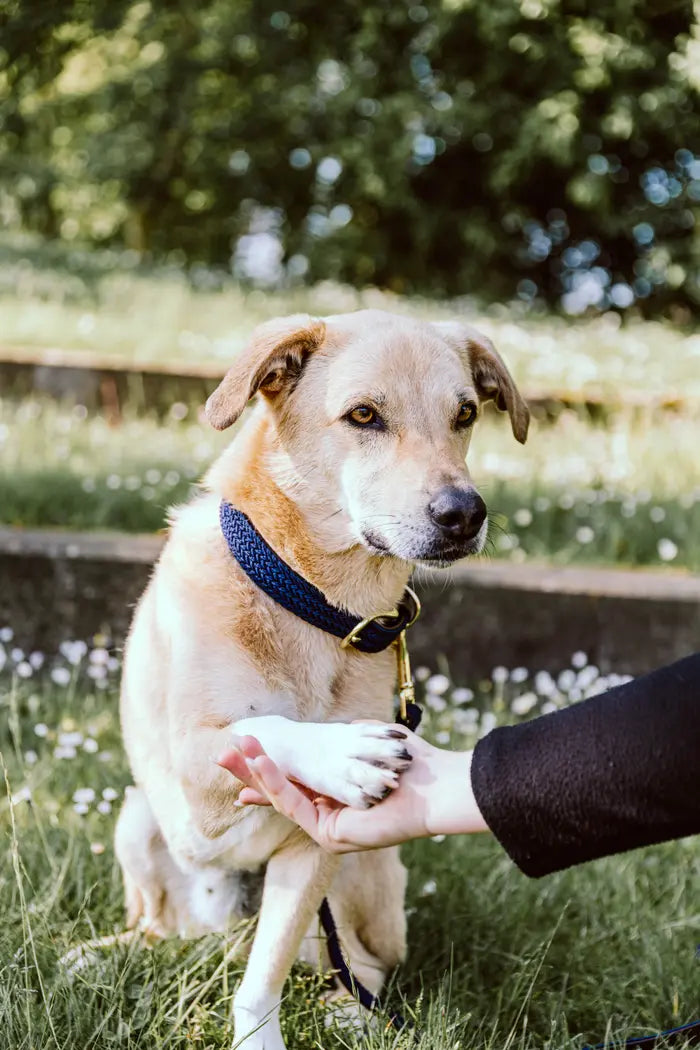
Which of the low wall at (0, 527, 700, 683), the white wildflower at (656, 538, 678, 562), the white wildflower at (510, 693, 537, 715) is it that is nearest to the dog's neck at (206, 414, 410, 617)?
the white wildflower at (510, 693, 537, 715)

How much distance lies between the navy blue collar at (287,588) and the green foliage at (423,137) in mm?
10162

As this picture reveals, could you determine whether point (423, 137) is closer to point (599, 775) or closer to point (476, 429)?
point (476, 429)

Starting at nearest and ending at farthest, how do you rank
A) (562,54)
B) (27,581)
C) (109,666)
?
(109,666), (27,581), (562,54)

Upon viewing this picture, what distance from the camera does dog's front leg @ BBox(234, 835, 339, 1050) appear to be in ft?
6.73

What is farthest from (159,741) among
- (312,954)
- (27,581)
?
(27,581)

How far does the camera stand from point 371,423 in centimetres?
242

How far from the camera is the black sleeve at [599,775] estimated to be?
5.28ft

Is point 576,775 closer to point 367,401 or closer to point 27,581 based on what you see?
point 367,401

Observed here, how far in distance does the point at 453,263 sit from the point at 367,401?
43.8ft

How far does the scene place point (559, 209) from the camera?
48.7ft

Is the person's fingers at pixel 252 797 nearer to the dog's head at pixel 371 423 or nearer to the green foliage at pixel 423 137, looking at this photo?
the dog's head at pixel 371 423

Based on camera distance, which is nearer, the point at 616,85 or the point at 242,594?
the point at 242,594

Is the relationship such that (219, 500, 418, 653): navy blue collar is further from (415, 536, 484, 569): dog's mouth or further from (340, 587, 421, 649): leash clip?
(415, 536, 484, 569): dog's mouth

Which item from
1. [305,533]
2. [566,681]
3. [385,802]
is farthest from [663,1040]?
[566,681]
